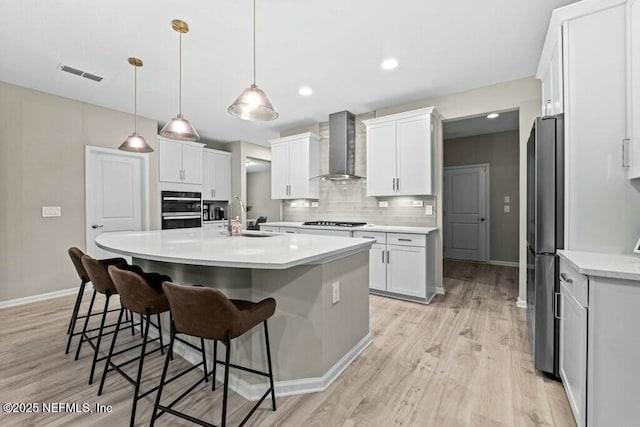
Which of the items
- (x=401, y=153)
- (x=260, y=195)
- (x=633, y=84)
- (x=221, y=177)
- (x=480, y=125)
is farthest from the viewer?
(x=260, y=195)

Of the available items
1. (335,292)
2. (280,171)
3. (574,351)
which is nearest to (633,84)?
(574,351)

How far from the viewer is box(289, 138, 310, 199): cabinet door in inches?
196

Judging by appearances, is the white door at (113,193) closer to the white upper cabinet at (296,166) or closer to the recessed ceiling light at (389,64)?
the white upper cabinet at (296,166)

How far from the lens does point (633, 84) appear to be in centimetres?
165

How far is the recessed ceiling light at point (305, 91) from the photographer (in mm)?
3715

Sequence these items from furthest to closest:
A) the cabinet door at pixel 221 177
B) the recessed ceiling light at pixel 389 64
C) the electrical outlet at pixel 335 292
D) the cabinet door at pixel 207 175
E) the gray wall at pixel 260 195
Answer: the gray wall at pixel 260 195 < the cabinet door at pixel 221 177 < the cabinet door at pixel 207 175 < the recessed ceiling light at pixel 389 64 < the electrical outlet at pixel 335 292

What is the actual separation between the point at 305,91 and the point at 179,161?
116 inches

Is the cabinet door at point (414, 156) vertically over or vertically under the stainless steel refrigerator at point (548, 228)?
over

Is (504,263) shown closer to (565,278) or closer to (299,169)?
(299,169)

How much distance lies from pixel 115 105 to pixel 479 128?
249 inches

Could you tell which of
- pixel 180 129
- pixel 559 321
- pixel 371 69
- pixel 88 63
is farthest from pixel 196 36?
pixel 559 321

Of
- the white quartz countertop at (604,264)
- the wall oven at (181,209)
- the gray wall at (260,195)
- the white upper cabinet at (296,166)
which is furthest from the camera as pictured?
the gray wall at (260,195)

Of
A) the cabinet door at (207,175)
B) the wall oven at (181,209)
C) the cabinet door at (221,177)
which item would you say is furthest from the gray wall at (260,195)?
the wall oven at (181,209)

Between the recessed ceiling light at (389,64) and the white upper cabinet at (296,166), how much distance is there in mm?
2013
